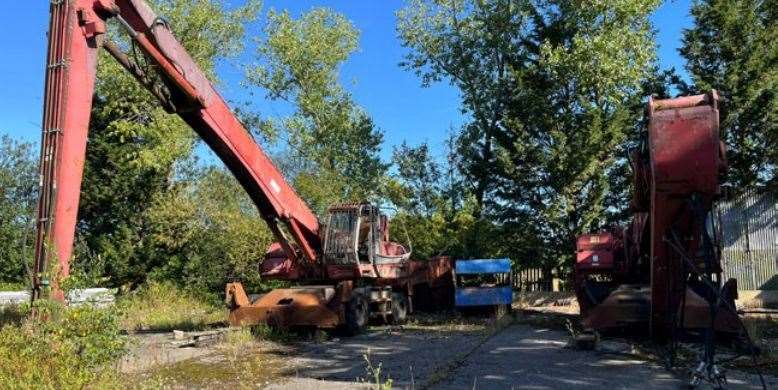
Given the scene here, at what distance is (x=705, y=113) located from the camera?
8281 millimetres

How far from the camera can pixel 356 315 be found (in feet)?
48.0

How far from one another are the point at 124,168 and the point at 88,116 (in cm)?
1809

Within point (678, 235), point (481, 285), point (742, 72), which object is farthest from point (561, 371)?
point (742, 72)

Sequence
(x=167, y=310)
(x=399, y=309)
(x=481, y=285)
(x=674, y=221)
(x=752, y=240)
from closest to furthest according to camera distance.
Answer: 1. (x=674, y=221)
2. (x=399, y=309)
3. (x=481, y=285)
4. (x=167, y=310)
5. (x=752, y=240)

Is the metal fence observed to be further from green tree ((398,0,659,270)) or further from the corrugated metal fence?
the corrugated metal fence

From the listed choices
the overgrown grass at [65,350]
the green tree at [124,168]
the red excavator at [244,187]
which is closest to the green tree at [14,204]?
the green tree at [124,168]

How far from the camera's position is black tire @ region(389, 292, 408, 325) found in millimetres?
Answer: 17422

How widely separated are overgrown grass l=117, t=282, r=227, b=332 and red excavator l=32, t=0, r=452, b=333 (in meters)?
2.84

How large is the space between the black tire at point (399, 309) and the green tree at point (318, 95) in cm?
1724

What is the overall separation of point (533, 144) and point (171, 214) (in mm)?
13626

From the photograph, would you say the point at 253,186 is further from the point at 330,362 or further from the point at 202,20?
the point at 202,20

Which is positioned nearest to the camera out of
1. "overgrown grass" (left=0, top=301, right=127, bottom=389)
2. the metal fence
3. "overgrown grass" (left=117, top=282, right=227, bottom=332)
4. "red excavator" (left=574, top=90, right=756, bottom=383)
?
"overgrown grass" (left=0, top=301, right=127, bottom=389)

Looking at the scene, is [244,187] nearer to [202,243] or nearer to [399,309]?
[399,309]

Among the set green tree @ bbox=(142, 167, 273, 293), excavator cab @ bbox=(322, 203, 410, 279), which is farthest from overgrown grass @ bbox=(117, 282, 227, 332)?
excavator cab @ bbox=(322, 203, 410, 279)
